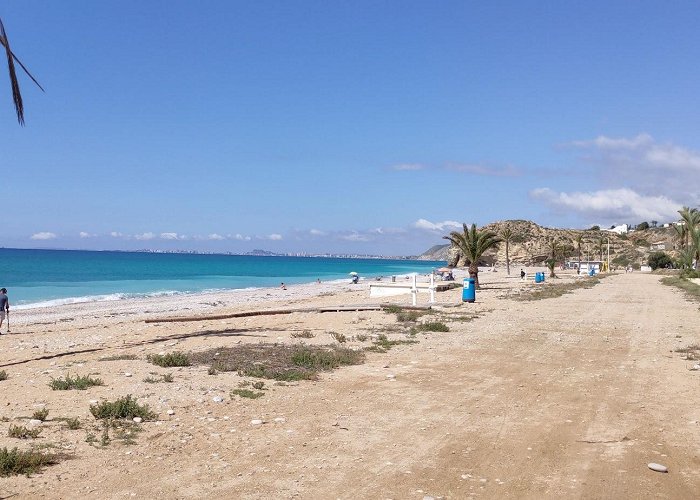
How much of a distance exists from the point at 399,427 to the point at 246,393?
2.58 metres

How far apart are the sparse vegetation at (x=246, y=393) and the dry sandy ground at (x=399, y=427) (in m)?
0.17

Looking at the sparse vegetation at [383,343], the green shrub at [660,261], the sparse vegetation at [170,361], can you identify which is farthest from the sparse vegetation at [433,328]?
the green shrub at [660,261]

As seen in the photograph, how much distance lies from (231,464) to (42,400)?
386 centimetres

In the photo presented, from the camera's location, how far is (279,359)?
11.3 meters

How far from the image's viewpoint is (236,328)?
706 inches

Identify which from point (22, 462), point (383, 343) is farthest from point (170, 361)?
point (22, 462)

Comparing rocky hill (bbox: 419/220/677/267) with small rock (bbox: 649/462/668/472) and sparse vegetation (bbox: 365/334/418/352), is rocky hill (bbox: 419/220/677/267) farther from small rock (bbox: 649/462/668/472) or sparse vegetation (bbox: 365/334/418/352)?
small rock (bbox: 649/462/668/472)

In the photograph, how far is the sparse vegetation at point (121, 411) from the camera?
23.5ft

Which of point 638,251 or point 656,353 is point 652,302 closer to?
point 656,353

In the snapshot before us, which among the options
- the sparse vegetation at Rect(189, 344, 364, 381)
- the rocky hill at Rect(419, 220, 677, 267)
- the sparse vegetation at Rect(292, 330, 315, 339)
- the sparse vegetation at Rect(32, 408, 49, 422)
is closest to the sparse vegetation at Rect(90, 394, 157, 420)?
the sparse vegetation at Rect(32, 408, 49, 422)

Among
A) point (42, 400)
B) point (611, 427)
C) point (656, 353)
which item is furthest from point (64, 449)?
point (656, 353)

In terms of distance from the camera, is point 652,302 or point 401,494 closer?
point 401,494

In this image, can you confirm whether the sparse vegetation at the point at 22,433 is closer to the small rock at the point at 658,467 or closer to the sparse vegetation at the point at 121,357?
the sparse vegetation at the point at 121,357

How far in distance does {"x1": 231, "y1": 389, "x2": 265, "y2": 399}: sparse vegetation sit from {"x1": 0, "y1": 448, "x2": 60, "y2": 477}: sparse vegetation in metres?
3.03
